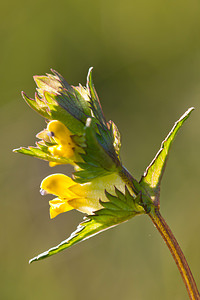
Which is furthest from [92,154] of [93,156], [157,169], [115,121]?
[115,121]

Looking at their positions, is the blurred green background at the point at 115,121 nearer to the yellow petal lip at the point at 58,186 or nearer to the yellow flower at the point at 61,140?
the yellow petal lip at the point at 58,186

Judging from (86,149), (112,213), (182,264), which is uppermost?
(86,149)

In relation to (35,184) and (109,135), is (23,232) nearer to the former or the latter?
(35,184)

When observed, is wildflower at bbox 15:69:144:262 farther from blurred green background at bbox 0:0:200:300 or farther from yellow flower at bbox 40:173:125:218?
blurred green background at bbox 0:0:200:300

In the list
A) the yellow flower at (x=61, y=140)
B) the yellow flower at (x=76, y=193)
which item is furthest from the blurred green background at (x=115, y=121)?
the yellow flower at (x=61, y=140)

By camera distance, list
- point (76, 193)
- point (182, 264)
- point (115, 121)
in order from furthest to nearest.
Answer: point (115, 121) → point (76, 193) → point (182, 264)

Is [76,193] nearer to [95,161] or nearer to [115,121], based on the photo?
[95,161]

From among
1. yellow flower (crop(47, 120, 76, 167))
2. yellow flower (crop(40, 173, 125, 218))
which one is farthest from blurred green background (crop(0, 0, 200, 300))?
yellow flower (crop(47, 120, 76, 167))
